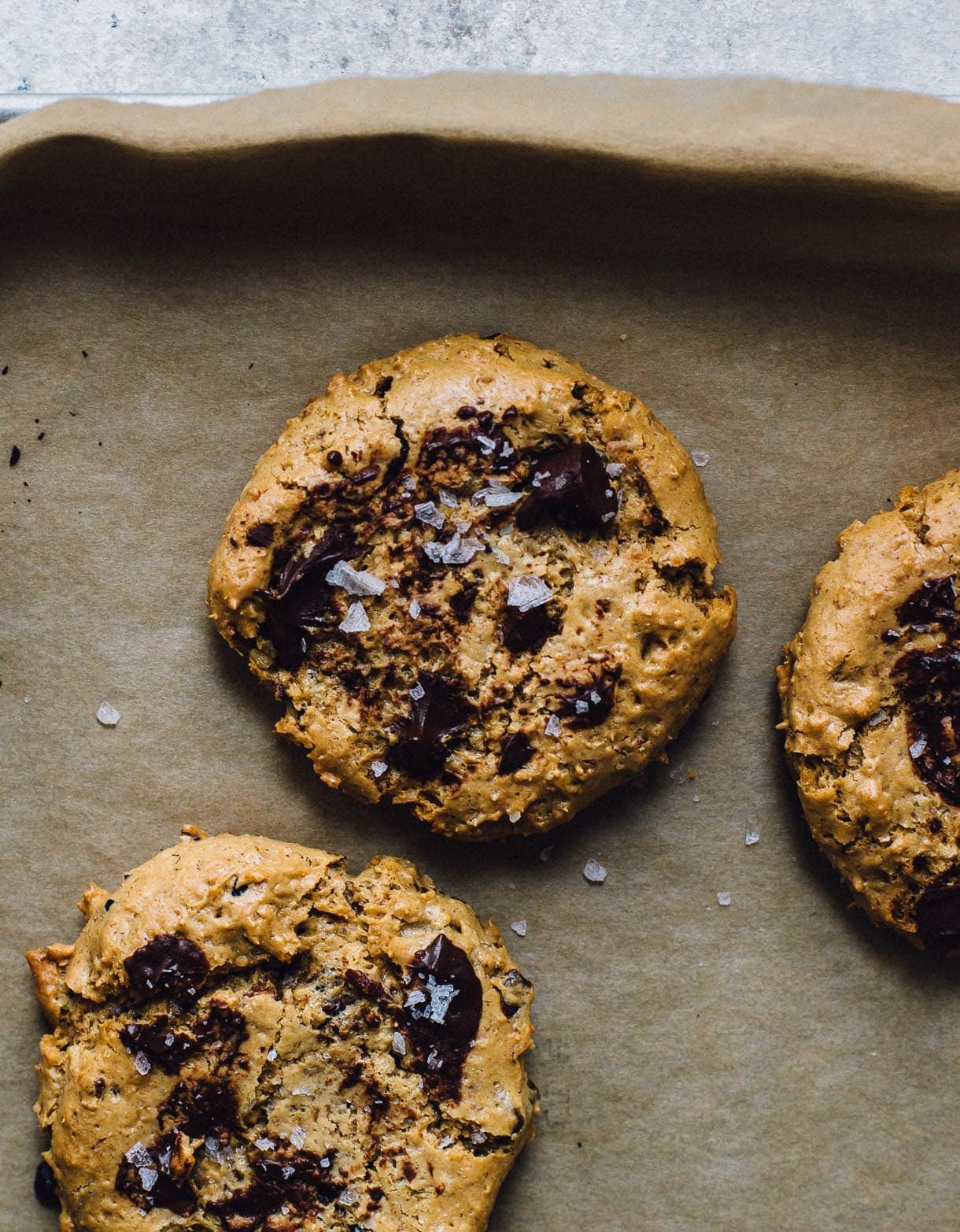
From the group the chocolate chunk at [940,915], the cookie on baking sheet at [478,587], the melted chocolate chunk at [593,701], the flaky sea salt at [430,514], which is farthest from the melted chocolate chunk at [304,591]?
the chocolate chunk at [940,915]

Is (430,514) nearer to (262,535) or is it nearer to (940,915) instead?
(262,535)

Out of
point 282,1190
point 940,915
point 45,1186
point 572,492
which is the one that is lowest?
point 45,1186

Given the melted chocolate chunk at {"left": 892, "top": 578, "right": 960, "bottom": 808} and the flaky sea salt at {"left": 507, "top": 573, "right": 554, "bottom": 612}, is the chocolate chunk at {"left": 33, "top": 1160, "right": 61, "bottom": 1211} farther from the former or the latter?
the melted chocolate chunk at {"left": 892, "top": 578, "right": 960, "bottom": 808}

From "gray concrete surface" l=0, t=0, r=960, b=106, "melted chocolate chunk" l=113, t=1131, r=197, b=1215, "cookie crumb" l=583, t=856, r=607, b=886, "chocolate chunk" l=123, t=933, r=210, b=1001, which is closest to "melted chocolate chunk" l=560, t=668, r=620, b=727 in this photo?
"cookie crumb" l=583, t=856, r=607, b=886

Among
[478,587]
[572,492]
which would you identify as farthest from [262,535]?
[572,492]

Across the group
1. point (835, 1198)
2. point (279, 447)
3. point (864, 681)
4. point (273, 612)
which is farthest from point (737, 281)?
point (835, 1198)

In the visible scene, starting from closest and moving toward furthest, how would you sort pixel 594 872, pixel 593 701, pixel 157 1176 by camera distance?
pixel 157 1176 < pixel 593 701 < pixel 594 872

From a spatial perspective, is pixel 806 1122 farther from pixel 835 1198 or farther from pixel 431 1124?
pixel 431 1124
